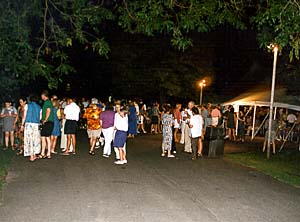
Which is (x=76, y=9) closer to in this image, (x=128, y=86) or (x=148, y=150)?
(x=148, y=150)

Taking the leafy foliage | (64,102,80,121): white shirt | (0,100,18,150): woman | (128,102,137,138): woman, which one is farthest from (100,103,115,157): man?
(128,102,137,138): woman

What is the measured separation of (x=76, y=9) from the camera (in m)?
9.10


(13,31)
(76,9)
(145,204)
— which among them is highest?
(76,9)

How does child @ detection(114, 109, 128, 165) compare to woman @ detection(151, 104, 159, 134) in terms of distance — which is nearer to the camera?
child @ detection(114, 109, 128, 165)

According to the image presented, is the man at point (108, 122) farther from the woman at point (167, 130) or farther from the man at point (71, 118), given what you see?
the woman at point (167, 130)

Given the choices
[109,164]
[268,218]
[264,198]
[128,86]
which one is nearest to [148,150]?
[109,164]

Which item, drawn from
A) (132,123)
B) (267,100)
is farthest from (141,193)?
(267,100)

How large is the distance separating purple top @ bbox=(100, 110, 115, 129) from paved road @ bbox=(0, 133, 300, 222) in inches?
49.0

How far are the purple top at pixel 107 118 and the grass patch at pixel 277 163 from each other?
4.21 meters

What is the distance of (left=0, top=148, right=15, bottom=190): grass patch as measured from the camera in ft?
34.9

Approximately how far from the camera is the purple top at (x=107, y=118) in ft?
47.1

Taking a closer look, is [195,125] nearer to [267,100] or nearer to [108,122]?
[108,122]

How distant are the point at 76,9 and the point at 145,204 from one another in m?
4.02

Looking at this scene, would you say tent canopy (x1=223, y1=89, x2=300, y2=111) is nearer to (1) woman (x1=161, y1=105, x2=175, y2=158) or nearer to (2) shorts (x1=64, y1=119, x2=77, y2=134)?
(1) woman (x1=161, y1=105, x2=175, y2=158)
